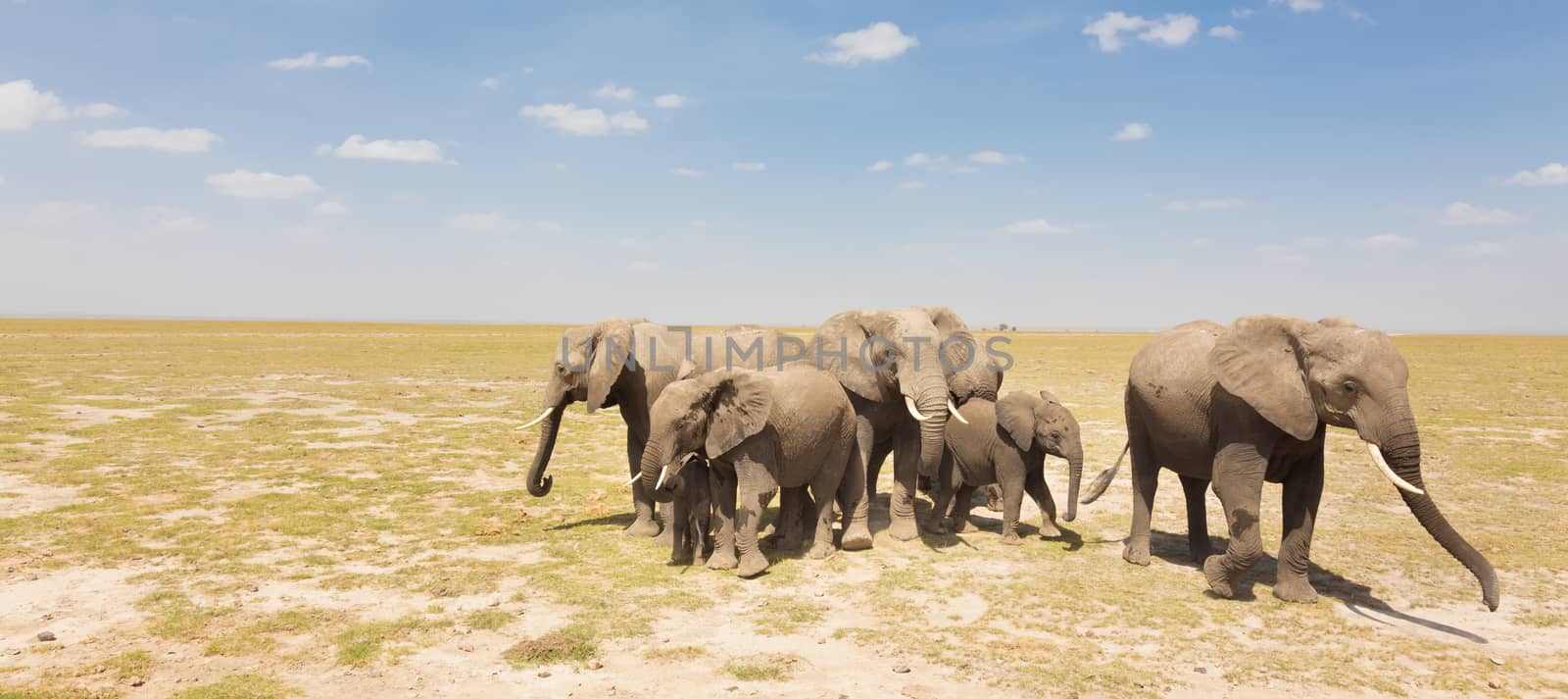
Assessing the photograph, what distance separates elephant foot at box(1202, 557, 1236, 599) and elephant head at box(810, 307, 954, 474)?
9.36ft

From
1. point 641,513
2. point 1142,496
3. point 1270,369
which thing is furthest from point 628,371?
point 1270,369

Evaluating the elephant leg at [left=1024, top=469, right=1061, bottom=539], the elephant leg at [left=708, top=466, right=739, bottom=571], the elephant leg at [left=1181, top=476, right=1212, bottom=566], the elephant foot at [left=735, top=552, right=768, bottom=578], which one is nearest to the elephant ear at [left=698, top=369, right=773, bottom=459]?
the elephant leg at [left=708, top=466, right=739, bottom=571]

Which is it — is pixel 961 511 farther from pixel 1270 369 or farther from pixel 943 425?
pixel 1270 369

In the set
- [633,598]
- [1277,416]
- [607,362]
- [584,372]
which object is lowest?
[633,598]

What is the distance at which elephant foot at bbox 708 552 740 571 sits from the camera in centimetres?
882

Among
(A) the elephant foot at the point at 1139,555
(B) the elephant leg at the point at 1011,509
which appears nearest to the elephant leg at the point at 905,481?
(B) the elephant leg at the point at 1011,509

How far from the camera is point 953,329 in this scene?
36.8ft

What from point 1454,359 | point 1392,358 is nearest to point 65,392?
point 1392,358

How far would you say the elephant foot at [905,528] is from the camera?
10016 millimetres

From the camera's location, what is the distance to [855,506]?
973 centimetres

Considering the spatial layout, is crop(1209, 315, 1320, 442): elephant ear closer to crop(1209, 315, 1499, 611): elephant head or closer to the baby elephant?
crop(1209, 315, 1499, 611): elephant head

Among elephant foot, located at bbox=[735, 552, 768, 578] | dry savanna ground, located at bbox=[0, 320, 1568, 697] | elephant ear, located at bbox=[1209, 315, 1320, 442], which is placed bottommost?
dry savanna ground, located at bbox=[0, 320, 1568, 697]

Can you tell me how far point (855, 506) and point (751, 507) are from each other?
163 cm

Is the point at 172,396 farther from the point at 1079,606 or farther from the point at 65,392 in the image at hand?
the point at 1079,606
